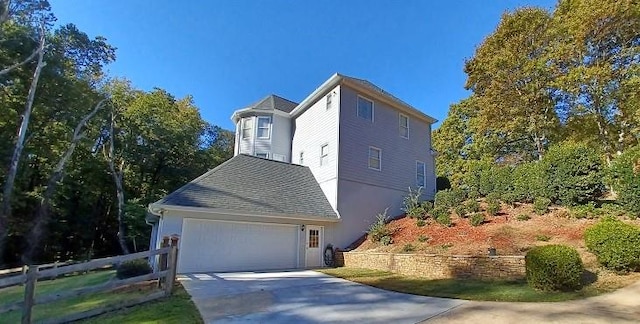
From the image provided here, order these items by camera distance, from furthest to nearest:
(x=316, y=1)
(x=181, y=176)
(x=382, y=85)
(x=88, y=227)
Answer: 1. (x=181, y=176)
2. (x=88, y=227)
3. (x=382, y=85)
4. (x=316, y=1)

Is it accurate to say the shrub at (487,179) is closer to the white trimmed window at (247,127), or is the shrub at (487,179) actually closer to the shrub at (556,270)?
the shrub at (556,270)

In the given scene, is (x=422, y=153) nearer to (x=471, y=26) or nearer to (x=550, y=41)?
(x=471, y=26)

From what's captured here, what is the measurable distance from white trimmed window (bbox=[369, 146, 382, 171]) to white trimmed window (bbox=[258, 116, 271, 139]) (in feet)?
21.7

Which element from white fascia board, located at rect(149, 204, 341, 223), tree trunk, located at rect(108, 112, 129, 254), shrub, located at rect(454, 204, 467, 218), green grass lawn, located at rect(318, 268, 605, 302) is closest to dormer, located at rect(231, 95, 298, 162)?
white fascia board, located at rect(149, 204, 341, 223)

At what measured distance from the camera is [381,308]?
247 inches

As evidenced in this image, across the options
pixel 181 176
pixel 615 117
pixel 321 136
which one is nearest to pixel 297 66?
pixel 321 136

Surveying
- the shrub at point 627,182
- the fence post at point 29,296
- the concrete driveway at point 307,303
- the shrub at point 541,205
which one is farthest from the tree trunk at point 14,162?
the shrub at point 627,182

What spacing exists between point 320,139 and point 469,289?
10.9 m

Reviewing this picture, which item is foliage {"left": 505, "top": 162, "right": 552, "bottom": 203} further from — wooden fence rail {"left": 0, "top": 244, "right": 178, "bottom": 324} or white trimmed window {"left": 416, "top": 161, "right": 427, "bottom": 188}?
wooden fence rail {"left": 0, "top": 244, "right": 178, "bottom": 324}

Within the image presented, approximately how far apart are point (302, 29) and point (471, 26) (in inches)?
388

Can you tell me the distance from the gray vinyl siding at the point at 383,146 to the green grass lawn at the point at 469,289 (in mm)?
6728

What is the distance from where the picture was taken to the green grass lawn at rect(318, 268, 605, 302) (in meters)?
6.69

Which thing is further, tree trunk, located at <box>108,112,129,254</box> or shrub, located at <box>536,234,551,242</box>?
tree trunk, located at <box>108,112,129,254</box>

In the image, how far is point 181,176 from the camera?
2614 centimetres
